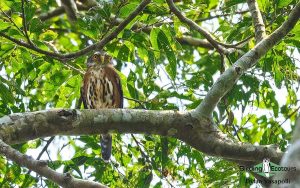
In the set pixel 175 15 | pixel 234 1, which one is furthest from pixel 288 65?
pixel 175 15

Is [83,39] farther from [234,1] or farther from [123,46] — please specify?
[234,1]

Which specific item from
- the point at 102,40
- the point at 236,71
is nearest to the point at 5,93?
the point at 102,40

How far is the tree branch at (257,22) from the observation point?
411 cm

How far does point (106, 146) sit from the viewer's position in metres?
5.14

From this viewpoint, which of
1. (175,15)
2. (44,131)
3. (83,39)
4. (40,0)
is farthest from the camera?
(83,39)

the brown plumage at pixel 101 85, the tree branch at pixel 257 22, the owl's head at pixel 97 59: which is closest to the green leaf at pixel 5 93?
the brown plumage at pixel 101 85

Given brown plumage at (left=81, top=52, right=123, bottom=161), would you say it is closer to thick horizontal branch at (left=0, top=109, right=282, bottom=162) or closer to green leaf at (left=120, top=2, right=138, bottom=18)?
green leaf at (left=120, top=2, right=138, bottom=18)

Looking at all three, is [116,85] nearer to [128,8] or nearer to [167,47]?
[167,47]

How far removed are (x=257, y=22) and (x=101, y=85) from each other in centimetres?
237

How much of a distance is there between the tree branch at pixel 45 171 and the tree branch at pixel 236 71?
1269mm

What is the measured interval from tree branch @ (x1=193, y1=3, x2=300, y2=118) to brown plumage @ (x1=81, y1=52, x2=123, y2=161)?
202cm

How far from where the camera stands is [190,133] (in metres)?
3.59

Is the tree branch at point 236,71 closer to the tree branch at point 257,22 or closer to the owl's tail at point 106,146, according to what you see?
the tree branch at point 257,22

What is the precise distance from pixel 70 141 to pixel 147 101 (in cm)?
97
